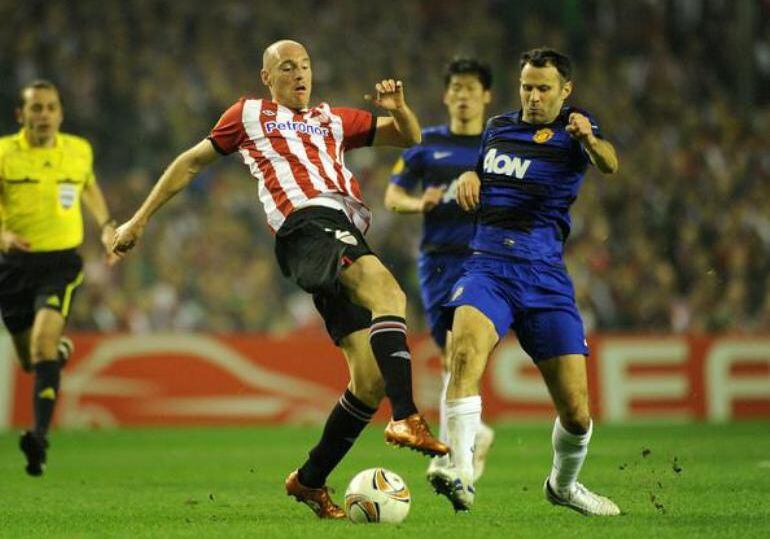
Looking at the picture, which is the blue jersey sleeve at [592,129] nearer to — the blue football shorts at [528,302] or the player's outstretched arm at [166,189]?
the blue football shorts at [528,302]

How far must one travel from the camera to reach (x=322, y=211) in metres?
7.09

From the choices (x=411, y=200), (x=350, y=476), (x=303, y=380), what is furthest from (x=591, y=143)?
(x=303, y=380)

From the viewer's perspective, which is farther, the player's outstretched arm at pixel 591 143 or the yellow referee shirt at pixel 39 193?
the yellow referee shirt at pixel 39 193

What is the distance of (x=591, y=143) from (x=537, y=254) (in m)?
0.63

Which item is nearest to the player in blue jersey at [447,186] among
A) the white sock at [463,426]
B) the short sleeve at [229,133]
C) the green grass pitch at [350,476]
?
the green grass pitch at [350,476]

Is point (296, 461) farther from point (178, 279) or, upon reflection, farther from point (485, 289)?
point (178, 279)

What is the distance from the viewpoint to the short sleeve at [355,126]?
24.5 feet

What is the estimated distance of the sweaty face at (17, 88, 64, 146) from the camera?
33.8ft

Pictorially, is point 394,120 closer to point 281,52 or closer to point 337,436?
point 281,52

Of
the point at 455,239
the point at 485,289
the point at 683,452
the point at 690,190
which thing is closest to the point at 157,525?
the point at 485,289

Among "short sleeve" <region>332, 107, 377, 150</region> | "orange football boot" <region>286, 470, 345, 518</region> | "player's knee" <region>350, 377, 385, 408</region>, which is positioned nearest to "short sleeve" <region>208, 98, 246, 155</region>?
"short sleeve" <region>332, 107, 377, 150</region>

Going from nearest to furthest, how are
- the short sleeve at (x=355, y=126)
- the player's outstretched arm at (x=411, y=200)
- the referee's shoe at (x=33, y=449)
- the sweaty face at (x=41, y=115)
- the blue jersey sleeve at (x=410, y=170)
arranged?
the short sleeve at (x=355, y=126) < the player's outstretched arm at (x=411, y=200) < the referee's shoe at (x=33, y=449) < the blue jersey sleeve at (x=410, y=170) < the sweaty face at (x=41, y=115)

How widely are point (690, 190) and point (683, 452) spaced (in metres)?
7.31

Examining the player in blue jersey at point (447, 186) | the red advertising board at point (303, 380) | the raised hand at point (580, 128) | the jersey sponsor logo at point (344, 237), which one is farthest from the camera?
the red advertising board at point (303, 380)
